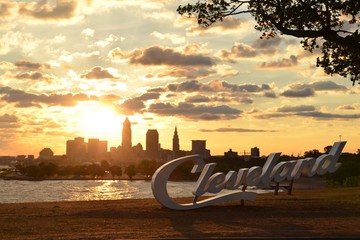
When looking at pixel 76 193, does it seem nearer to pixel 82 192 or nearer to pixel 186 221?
pixel 82 192

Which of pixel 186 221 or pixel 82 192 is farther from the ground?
pixel 186 221

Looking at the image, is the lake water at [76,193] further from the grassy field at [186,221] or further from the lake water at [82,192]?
the grassy field at [186,221]

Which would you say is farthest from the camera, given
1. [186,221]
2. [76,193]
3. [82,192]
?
[82,192]

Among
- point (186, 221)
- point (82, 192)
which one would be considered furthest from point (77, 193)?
point (186, 221)

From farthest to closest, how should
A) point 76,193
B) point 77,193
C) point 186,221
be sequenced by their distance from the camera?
point 76,193, point 77,193, point 186,221

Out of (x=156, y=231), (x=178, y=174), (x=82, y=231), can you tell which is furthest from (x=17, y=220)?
(x=178, y=174)

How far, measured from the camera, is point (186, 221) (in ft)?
86.4

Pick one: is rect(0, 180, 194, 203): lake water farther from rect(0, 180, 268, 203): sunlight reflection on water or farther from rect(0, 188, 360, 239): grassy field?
rect(0, 188, 360, 239): grassy field

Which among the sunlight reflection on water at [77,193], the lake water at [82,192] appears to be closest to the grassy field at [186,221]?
the lake water at [82,192]

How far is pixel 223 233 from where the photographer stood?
70.5ft

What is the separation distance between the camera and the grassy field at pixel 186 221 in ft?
70.9

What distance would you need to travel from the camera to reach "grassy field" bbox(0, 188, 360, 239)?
21.6m

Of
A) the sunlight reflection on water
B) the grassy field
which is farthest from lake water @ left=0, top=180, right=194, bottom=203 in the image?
the grassy field

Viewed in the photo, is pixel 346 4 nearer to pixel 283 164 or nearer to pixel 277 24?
pixel 277 24
